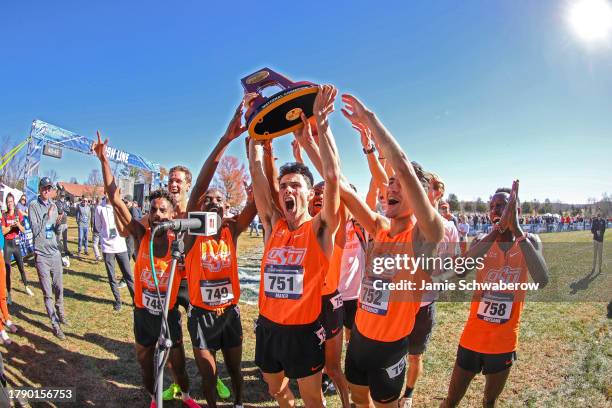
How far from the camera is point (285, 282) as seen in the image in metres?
2.59

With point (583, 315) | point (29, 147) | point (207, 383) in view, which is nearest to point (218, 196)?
point (207, 383)

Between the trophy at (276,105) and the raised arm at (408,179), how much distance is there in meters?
0.44

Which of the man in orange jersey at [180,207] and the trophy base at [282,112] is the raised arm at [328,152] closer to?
the trophy base at [282,112]

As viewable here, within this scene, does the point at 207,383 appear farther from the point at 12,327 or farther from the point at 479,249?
the point at 12,327

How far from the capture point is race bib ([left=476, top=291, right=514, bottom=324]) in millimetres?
2888

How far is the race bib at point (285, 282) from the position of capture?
256cm

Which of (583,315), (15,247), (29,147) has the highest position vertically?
(29,147)

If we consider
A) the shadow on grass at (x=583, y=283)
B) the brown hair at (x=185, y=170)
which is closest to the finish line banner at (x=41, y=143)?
the brown hair at (x=185, y=170)

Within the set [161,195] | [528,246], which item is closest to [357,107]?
[528,246]

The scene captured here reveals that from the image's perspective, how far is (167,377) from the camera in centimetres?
457

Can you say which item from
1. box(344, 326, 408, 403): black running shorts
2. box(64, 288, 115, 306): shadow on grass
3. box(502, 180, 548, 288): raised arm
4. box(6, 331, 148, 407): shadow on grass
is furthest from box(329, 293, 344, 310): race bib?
box(64, 288, 115, 306): shadow on grass

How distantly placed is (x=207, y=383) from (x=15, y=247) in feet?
23.3

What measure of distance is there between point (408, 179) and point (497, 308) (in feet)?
5.82
